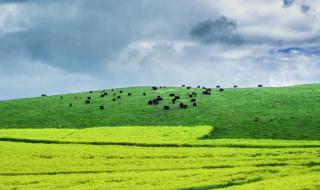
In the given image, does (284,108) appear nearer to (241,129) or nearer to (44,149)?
(241,129)

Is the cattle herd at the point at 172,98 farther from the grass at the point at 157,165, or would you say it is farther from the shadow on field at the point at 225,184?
the shadow on field at the point at 225,184

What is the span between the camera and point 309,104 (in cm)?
8919

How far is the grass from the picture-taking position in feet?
128

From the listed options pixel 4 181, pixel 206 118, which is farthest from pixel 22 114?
pixel 4 181

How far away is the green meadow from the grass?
0.26ft

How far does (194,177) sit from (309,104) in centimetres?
5167

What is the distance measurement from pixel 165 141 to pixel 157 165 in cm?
1684

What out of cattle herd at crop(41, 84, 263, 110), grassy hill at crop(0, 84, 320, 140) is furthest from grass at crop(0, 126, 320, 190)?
cattle herd at crop(41, 84, 263, 110)

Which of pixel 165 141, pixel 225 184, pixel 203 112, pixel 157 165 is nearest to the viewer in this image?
pixel 225 184

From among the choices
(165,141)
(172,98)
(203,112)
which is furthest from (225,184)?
(172,98)

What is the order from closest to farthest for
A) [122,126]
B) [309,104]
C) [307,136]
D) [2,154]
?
[2,154], [307,136], [122,126], [309,104]

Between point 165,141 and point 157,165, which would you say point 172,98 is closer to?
point 165,141

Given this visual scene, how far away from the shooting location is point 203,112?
86938mm

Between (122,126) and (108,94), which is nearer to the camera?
(122,126)
